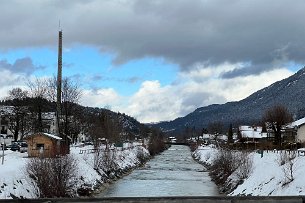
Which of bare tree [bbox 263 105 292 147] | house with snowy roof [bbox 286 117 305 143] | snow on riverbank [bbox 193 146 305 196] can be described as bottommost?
snow on riverbank [bbox 193 146 305 196]

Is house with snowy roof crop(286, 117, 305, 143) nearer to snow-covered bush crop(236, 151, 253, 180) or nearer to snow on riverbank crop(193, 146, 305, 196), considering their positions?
snow-covered bush crop(236, 151, 253, 180)

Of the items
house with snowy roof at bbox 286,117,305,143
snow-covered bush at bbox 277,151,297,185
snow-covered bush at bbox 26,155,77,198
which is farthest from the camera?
house with snowy roof at bbox 286,117,305,143

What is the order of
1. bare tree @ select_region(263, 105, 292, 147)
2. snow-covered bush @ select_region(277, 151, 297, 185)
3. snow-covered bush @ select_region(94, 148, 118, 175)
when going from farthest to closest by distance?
bare tree @ select_region(263, 105, 292, 147) < snow-covered bush @ select_region(94, 148, 118, 175) < snow-covered bush @ select_region(277, 151, 297, 185)

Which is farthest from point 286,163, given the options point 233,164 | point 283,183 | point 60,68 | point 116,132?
point 116,132

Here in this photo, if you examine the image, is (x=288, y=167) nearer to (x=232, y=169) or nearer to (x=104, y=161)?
(x=232, y=169)

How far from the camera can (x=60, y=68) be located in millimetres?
64188

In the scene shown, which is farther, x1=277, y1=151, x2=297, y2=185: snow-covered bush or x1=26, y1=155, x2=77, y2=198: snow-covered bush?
x1=26, y1=155, x2=77, y2=198: snow-covered bush

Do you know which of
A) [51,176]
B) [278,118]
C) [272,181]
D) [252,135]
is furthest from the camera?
[252,135]

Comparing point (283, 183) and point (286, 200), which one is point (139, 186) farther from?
point (286, 200)

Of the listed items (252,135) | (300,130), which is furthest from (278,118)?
(252,135)

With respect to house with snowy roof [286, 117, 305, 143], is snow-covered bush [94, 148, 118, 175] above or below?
below

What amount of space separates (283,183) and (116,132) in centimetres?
8267

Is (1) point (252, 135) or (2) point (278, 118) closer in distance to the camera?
(2) point (278, 118)

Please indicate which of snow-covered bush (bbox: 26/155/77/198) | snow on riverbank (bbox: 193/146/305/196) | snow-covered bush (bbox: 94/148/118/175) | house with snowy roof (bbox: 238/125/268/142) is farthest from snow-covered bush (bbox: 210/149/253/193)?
house with snowy roof (bbox: 238/125/268/142)
